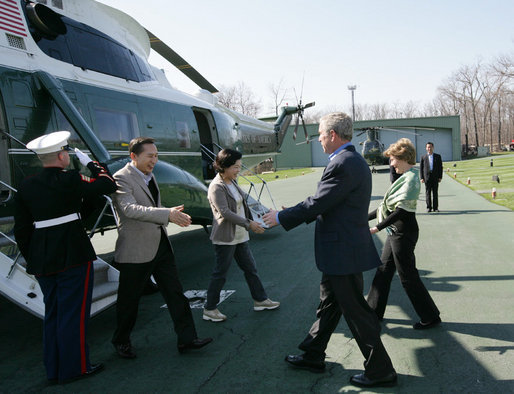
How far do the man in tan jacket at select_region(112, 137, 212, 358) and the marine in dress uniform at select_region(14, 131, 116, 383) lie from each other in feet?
0.84

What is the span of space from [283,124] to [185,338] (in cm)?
1147

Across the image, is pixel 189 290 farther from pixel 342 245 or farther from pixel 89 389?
pixel 342 245

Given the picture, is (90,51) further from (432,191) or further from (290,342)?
(432,191)

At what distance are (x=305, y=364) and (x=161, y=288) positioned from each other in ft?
4.82

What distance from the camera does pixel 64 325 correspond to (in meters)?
3.29

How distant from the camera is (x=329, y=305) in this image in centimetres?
328

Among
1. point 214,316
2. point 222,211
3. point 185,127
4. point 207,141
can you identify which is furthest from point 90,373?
point 207,141

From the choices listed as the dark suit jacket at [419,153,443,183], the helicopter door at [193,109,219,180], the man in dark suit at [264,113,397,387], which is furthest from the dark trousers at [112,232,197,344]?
the dark suit jacket at [419,153,443,183]

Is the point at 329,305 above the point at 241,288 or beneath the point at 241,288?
above

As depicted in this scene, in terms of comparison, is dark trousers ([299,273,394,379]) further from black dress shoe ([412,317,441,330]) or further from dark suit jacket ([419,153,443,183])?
dark suit jacket ([419,153,443,183])

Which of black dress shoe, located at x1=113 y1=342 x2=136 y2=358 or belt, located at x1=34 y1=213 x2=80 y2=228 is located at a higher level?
belt, located at x1=34 y1=213 x2=80 y2=228

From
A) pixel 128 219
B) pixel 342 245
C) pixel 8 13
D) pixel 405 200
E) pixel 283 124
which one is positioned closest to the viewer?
pixel 342 245

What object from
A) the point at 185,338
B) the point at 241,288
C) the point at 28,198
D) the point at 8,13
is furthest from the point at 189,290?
the point at 8,13

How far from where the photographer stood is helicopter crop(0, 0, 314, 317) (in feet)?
15.5
